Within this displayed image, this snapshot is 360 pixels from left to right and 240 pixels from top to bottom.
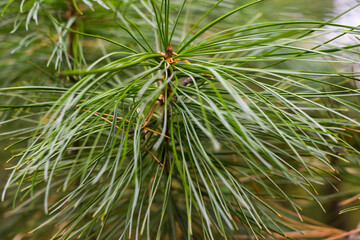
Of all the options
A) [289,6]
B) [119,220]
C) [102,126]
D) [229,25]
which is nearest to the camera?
[102,126]

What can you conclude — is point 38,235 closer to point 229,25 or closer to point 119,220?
point 119,220

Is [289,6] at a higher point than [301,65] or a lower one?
higher

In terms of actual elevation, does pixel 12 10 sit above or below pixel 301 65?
above

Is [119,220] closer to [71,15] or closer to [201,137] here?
[201,137]

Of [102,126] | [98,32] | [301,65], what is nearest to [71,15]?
[98,32]

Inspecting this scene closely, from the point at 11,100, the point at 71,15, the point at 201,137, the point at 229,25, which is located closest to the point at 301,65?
the point at 229,25

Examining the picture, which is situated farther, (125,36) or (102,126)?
(125,36)

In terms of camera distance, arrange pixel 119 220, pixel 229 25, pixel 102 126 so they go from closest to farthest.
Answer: pixel 102 126, pixel 119 220, pixel 229 25

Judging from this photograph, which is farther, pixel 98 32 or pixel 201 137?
pixel 98 32

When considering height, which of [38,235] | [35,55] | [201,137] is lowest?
[38,235]
